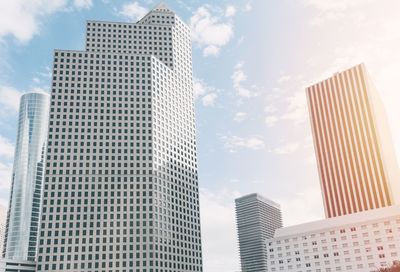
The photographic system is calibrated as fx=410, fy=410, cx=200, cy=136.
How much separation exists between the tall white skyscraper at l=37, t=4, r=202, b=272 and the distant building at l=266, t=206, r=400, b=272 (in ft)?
140

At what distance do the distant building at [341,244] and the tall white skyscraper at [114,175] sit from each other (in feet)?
140

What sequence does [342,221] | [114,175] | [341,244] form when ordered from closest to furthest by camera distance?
[341,244], [342,221], [114,175]

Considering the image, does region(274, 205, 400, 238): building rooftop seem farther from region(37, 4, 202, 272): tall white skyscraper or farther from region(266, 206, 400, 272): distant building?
region(37, 4, 202, 272): tall white skyscraper

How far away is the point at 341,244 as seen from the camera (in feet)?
496

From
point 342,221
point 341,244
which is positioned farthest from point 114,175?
point 341,244

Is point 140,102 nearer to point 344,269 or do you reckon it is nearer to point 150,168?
point 150,168

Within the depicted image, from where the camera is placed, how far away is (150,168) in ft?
582

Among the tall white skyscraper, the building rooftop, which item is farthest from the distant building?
the tall white skyscraper

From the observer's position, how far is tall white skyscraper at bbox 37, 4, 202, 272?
520ft

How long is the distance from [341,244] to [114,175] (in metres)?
93.4

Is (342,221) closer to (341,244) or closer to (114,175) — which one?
(341,244)

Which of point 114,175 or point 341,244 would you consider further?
A: point 114,175

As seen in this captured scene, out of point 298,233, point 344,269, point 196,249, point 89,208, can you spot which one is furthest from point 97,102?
point 344,269

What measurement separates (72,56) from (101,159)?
50.9 metres
